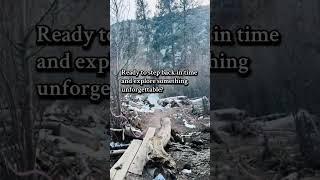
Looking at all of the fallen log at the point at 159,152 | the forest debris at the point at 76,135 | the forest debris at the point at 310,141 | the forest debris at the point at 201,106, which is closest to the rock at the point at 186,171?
the fallen log at the point at 159,152

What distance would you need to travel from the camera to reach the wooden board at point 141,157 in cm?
514

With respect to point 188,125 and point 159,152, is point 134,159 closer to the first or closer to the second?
point 159,152

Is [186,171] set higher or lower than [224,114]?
lower

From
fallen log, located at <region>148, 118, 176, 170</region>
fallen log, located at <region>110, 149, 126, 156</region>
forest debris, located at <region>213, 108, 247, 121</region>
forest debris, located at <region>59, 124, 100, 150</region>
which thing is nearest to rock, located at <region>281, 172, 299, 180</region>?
forest debris, located at <region>213, 108, 247, 121</region>

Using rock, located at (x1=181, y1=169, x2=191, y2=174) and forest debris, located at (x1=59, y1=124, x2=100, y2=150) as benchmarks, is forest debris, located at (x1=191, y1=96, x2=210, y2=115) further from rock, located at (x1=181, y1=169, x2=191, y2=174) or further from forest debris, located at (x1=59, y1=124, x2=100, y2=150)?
forest debris, located at (x1=59, y1=124, x2=100, y2=150)

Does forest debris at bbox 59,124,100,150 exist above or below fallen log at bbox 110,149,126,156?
above

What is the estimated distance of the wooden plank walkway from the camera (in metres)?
5.14

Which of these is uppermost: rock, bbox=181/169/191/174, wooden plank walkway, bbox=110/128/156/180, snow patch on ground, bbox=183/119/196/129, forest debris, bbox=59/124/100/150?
snow patch on ground, bbox=183/119/196/129

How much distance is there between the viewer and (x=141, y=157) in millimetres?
5148

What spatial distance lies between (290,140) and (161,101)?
1074 mm

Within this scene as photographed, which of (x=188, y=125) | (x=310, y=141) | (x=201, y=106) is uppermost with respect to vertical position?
(x=201, y=106)

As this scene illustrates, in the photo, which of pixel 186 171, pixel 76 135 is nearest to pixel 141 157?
pixel 186 171

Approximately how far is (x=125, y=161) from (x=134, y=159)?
0.07 meters

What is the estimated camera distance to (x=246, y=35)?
204 inches
